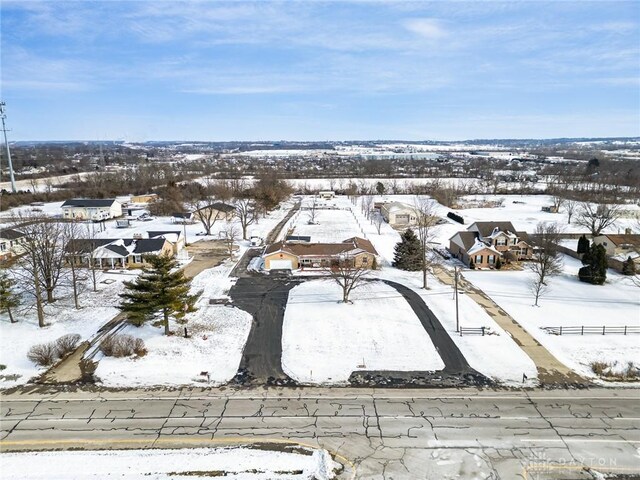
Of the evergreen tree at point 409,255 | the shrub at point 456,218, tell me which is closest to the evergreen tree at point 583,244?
the evergreen tree at point 409,255

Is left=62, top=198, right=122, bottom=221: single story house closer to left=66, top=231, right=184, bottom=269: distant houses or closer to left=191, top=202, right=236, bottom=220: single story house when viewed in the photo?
left=191, top=202, right=236, bottom=220: single story house

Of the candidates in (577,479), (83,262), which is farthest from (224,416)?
(83,262)

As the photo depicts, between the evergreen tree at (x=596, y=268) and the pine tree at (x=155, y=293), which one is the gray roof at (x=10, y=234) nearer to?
the pine tree at (x=155, y=293)

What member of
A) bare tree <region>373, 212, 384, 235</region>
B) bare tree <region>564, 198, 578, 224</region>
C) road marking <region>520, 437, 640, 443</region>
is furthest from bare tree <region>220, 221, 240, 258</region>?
bare tree <region>564, 198, 578, 224</region>

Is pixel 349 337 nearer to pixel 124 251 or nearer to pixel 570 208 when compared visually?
pixel 124 251

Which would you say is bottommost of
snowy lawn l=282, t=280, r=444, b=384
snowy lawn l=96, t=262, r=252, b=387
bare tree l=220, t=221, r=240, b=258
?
snowy lawn l=282, t=280, r=444, b=384
